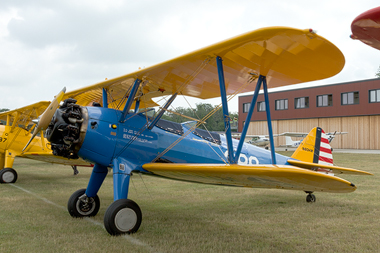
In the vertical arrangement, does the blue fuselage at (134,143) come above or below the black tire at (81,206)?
above

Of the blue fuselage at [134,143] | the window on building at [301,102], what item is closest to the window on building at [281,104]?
the window on building at [301,102]

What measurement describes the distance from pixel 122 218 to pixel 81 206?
1.41m

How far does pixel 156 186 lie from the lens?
835 cm

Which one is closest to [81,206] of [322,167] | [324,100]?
[322,167]

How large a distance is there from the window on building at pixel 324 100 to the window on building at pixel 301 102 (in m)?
1.54

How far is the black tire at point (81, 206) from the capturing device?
16.1 feet

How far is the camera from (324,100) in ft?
125

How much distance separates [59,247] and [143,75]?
263 centimetres

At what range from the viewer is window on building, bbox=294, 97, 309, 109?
39.7m

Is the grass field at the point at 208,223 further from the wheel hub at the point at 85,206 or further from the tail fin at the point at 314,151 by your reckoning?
the tail fin at the point at 314,151

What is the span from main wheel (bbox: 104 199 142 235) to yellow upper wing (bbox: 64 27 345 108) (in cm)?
180

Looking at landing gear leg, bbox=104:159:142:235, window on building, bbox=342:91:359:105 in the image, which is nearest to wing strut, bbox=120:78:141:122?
landing gear leg, bbox=104:159:142:235

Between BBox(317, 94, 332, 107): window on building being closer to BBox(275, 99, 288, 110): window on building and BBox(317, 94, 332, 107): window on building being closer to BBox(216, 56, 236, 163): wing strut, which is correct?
BBox(275, 99, 288, 110): window on building

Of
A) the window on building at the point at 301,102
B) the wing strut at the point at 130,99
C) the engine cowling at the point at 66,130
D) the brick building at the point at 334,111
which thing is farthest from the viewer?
the window on building at the point at 301,102
